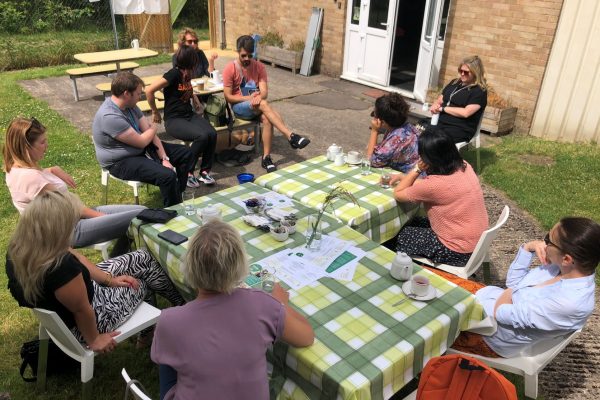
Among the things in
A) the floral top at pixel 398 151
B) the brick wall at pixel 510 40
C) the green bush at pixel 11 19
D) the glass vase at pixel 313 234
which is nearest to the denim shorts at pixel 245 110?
the floral top at pixel 398 151

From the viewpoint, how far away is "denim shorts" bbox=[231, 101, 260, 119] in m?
6.04

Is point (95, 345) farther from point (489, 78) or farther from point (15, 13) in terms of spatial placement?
point (15, 13)

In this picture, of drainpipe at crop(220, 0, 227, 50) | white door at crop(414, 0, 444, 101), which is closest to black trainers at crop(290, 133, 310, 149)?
white door at crop(414, 0, 444, 101)

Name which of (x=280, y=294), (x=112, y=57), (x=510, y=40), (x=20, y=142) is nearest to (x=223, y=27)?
(x=112, y=57)

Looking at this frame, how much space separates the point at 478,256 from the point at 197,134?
3.33m

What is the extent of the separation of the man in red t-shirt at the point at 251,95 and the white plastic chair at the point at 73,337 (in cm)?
314

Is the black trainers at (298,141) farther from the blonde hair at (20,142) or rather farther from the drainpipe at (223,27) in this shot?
the drainpipe at (223,27)

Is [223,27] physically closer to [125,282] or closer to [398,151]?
[398,151]

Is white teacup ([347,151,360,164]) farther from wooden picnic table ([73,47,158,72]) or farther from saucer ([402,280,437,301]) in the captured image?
wooden picnic table ([73,47,158,72])

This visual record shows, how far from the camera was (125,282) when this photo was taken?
2.94 metres

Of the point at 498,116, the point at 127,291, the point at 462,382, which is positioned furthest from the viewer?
the point at 498,116

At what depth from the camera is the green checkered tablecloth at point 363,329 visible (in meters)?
2.03

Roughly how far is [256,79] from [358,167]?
8.90 ft

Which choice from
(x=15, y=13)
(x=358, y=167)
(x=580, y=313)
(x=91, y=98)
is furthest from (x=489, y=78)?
(x=15, y=13)
